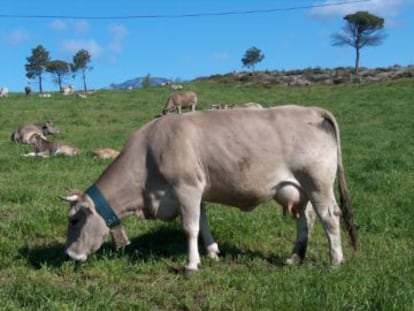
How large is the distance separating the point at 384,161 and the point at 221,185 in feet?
30.2

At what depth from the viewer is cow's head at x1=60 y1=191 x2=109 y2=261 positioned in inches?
316

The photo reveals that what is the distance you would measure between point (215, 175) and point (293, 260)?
1.45 meters

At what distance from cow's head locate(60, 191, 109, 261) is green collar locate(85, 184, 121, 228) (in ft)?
A: 0.14

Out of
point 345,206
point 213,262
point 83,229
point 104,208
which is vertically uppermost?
point 104,208

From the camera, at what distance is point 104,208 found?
26.5 feet

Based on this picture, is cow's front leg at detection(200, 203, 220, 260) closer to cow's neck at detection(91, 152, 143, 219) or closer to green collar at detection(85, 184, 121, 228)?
cow's neck at detection(91, 152, 143, 219)

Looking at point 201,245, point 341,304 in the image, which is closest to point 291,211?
point 201,245

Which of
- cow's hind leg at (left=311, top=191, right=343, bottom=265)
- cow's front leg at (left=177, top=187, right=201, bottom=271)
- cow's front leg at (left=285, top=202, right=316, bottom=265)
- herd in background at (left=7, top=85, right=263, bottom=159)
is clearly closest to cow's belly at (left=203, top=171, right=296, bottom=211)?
cow's front leg at (left=177, top=187, right=201, bottom=271)

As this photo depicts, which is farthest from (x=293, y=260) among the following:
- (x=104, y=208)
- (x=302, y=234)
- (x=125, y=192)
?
(x=104, y=208)

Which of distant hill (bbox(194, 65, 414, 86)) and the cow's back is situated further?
distant hill (bbox(194, 65, 414, 86))

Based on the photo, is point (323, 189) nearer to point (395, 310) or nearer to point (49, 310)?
point (395, 310)

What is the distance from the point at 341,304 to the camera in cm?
614

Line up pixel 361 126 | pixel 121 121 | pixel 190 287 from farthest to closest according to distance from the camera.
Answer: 1. pixel 121 121
2. pixel 361 126
3. pixel 190 287

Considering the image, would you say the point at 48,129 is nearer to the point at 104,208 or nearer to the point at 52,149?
the point at 52,149
